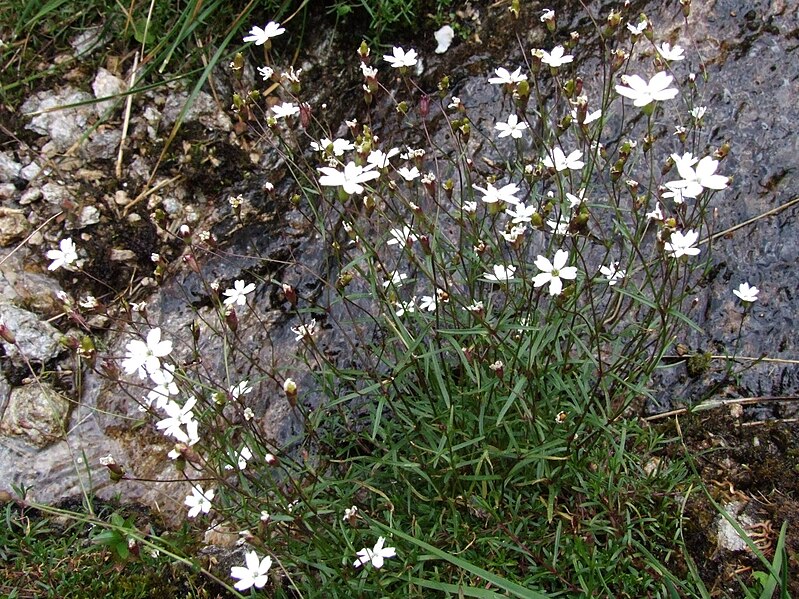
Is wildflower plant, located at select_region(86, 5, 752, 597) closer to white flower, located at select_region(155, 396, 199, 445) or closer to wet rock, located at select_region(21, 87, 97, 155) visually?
white flower, located at select_region(155, 396, 199, 445)

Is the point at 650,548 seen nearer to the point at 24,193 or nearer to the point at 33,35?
the point at 24,193

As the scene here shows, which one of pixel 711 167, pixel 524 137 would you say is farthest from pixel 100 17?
pixel 711 167

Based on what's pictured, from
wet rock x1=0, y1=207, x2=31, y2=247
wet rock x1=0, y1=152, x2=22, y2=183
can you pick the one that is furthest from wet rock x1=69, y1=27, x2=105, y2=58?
wet rock x1=0, y1=207, x2=31, y2=247

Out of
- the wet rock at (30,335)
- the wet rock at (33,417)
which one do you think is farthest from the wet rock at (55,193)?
the wet rock at (33,417)

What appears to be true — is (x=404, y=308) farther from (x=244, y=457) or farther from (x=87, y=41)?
(x=87, y=41)

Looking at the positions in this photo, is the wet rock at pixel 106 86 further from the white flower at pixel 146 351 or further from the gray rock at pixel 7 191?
the white flower at pixel 146 351
